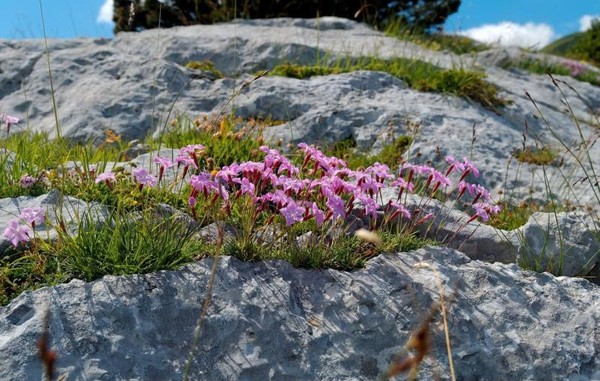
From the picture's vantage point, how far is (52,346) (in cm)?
302

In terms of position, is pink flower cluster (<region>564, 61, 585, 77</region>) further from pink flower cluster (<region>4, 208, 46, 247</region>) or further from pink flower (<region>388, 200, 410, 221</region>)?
pink flower cluster (<region>4, 208, 46, 247</region>)

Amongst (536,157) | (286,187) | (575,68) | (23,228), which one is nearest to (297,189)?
(286,187)

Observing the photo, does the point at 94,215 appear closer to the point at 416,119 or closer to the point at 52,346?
the point at 52,346

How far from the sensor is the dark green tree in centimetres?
1894

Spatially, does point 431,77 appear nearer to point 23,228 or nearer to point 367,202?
point 367,202

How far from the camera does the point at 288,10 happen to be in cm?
1997

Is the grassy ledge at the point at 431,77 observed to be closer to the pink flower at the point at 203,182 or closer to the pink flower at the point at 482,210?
the pink flower at the point at 482,210

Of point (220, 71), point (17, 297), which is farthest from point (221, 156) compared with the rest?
point (220, 71)

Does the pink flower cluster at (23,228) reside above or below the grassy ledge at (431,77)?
below

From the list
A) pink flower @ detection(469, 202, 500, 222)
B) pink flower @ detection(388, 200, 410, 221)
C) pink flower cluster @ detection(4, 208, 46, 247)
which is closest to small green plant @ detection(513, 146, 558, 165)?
pink flower @ detection(469, 202, 500, 222)

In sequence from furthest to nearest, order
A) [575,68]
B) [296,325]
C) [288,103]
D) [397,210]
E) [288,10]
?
[288,10], [575,68], [288,103], [397,210], [296,325]

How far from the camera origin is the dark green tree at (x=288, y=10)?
62.1 feet

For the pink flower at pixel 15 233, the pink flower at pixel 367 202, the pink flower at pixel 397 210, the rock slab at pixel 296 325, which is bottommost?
the rock slab at pixel 296 325

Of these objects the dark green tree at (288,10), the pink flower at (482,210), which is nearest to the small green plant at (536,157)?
the pink flower at (482,210)
